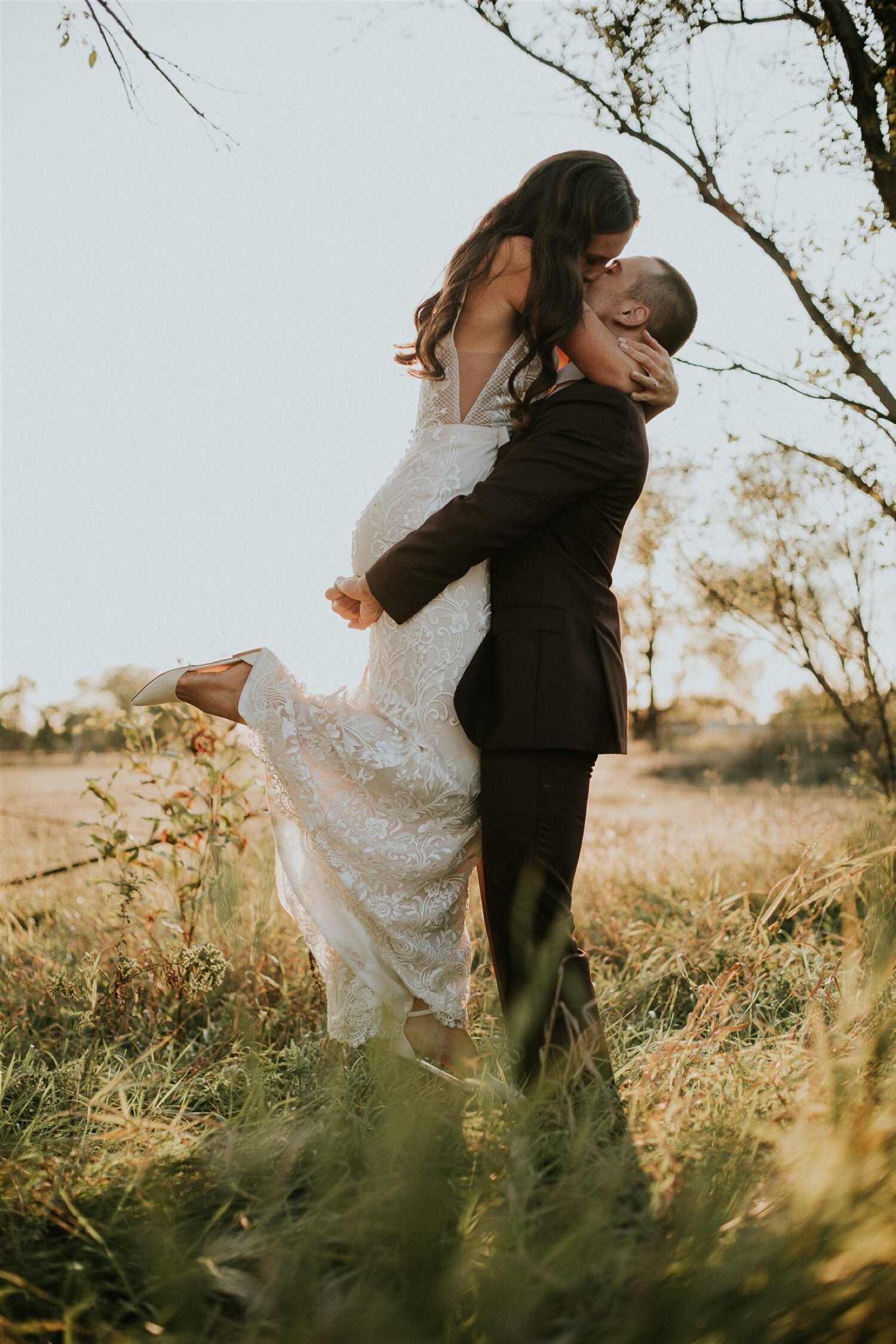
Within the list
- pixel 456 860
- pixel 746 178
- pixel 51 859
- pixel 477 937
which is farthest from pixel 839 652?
pixel 51 859

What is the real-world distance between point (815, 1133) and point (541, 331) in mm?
1888

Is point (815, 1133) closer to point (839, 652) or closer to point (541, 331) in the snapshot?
point (541, 331)

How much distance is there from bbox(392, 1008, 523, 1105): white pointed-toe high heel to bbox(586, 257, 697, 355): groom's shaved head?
80.1 inches

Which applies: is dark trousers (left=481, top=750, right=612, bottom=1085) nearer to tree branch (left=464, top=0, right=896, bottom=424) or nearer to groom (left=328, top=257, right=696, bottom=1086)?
groom (left=328, top=257, right=696, bottom=1086)

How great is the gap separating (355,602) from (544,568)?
1.89ft

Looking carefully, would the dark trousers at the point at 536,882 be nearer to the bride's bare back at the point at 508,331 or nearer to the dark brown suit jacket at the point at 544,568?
the dark brown suit jacket at the point at 544,568

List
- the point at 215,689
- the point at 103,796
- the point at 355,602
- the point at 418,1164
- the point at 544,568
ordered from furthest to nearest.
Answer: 1. the point at 103,796
2. the point at 355,602
3. the point at 215,689
4. the point at 544,568
5. the point at 418,1164

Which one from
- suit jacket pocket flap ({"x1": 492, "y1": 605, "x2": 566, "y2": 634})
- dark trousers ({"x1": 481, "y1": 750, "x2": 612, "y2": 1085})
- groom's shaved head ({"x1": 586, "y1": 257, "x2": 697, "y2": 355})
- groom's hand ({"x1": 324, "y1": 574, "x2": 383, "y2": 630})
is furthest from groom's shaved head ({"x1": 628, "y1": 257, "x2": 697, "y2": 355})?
dark trousers ({"x1": 481, "y1": 750, "x2": 612, "y2": 1085})

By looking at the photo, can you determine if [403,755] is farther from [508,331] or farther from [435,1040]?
[508,331]

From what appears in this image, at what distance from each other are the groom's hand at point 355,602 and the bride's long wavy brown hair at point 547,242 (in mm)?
620

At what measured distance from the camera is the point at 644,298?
282cm

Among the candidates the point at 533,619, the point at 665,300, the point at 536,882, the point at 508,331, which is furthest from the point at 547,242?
the point at 536,882

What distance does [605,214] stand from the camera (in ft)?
8.29

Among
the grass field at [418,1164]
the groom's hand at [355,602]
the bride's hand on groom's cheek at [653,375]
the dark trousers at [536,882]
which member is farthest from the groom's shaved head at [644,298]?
the grass field at [418,1164]
